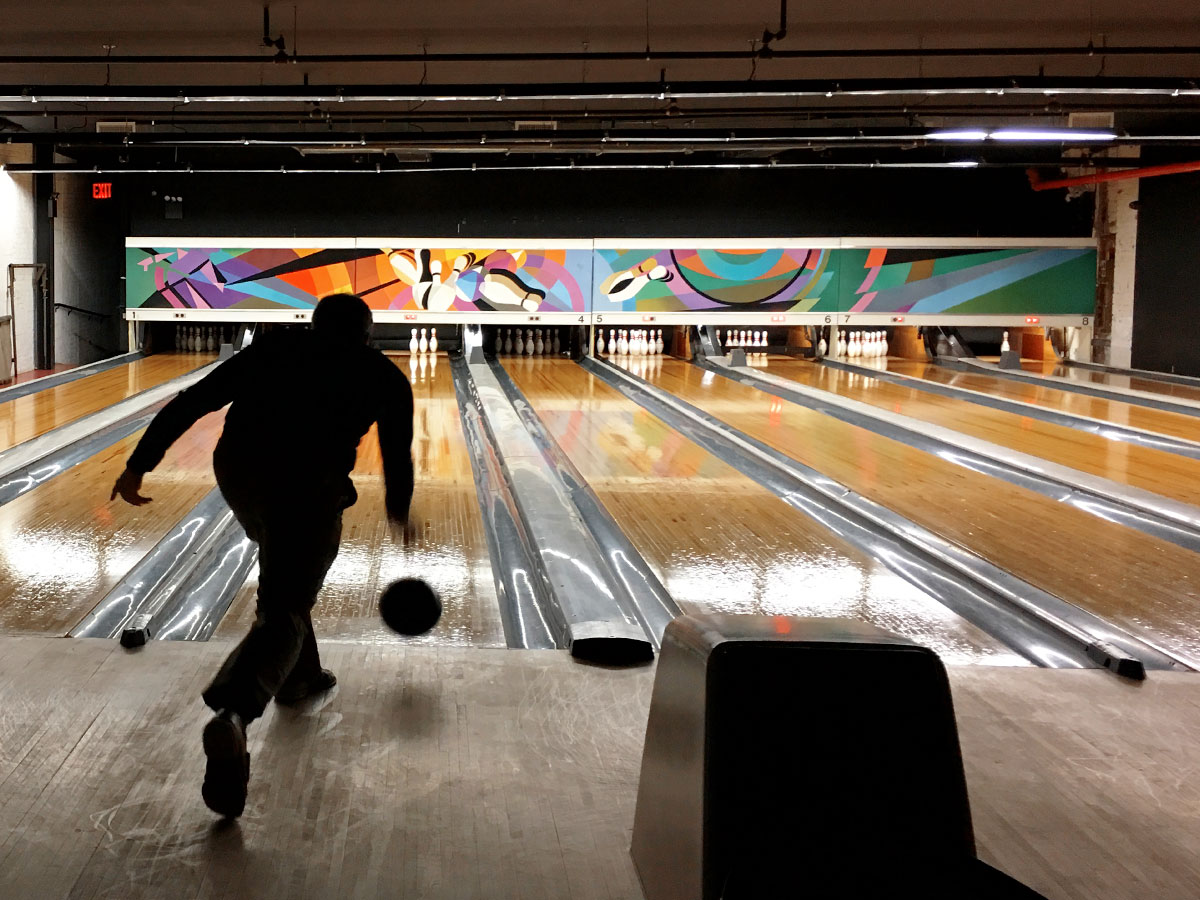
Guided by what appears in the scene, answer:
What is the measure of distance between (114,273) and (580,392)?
243 inches

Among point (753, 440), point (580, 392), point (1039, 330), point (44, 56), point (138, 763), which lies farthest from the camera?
point (1039, 330)

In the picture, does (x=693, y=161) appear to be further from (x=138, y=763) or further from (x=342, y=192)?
(x=138, y=763)

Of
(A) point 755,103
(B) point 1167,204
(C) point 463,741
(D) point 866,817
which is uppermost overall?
(A) point 755,103

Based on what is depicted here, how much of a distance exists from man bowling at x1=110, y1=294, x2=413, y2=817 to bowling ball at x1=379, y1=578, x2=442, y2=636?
1.62ft

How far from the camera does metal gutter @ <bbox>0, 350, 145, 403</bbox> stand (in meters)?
7.55

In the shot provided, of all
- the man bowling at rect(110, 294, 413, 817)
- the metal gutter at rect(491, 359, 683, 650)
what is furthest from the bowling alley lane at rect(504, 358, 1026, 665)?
the man bowling at rect(110, 294, 413, 817)

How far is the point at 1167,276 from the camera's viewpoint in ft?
32.3

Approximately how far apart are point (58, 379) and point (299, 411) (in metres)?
7.33

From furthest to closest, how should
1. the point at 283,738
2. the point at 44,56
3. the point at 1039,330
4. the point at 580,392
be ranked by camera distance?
the point at 1039,330, the point at 580,392, the point at 44,56, the point at 283,738

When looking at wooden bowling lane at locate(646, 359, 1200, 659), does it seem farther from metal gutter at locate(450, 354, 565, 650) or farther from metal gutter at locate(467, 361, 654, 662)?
metal gutter at locate(450, 354, 565, 650)

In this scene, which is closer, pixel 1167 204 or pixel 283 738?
pixel 283 738

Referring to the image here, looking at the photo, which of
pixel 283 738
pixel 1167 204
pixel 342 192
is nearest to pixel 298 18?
pixel 342 192

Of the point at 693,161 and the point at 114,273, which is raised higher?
the point at 693,161

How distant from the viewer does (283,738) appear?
2090 millimetres
